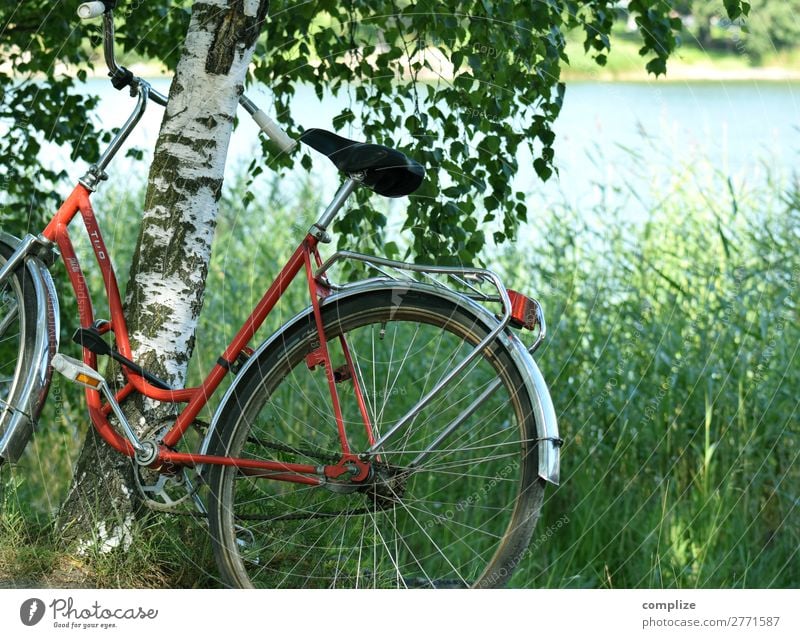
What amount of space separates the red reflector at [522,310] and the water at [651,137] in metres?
1.76

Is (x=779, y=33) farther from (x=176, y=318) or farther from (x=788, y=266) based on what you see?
(x=176, y=318)

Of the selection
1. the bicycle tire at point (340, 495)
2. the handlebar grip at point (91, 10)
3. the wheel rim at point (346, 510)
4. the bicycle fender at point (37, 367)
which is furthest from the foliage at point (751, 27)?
the bicycle fender at point (37, 367)

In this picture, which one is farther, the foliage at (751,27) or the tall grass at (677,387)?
the tall grass at (677,387)

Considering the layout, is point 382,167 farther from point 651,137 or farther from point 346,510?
point 651,137

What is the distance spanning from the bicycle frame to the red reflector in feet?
1.17

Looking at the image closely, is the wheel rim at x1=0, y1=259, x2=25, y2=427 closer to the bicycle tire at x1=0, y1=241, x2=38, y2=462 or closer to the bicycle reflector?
the bicycle tire at x1=0, y1=241, x2=38, y2=462

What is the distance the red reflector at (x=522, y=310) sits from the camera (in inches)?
82.4

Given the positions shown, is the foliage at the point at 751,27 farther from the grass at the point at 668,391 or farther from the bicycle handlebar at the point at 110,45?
the bicycle handlebar at the point at 110,45

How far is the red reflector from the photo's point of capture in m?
2.09

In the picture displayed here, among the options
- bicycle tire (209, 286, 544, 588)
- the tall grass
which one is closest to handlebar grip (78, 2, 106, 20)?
bicycle tire (209, 286, 544, 588)

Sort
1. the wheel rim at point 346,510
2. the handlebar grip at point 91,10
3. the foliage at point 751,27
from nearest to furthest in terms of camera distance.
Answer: the wheel rim at point 346,510 < the handlebar grip at point 91,10 < the foliage at point 751,27

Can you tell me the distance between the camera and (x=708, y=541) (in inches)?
124

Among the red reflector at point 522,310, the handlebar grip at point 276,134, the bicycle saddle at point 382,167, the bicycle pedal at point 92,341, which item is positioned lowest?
the bicycle pedal at point 92,341

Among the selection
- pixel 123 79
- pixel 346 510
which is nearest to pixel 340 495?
pixel 346 510
